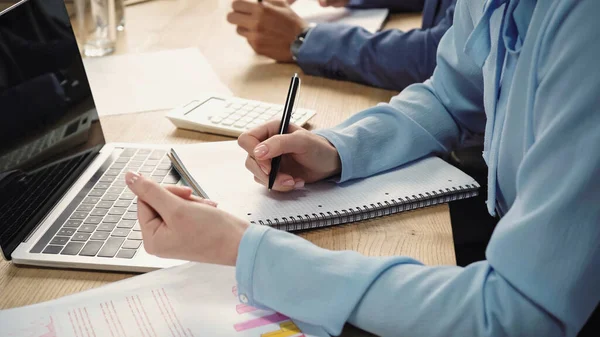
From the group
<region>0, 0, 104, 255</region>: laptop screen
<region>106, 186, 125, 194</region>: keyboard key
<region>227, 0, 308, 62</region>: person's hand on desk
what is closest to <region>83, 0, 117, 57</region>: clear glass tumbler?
<region>227, 0, 308, 62</region>: person's hand on desk

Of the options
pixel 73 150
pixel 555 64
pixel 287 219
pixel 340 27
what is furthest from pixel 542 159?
pixel 340 27

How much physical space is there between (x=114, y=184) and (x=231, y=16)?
70cm

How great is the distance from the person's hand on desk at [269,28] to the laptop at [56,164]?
52cm

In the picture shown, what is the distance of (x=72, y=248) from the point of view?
0.75m

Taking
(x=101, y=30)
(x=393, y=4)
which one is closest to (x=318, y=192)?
(x=101, y=30)

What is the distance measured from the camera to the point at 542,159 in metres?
0.58

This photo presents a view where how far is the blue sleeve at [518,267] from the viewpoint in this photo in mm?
566

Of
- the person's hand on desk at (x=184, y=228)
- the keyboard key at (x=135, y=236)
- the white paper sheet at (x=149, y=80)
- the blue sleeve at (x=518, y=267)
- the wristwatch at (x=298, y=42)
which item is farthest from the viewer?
the wristwatch at (x=298, y=42)

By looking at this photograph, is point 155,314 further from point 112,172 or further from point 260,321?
point 112,172

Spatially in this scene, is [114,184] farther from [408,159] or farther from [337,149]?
[408,159]

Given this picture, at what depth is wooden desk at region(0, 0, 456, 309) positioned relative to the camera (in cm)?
72

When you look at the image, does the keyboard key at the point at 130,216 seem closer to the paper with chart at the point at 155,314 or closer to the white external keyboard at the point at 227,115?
the paper with chart at the point at 155,314

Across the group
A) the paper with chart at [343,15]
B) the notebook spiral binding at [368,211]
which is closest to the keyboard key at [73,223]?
the notebook spiral binding at [368,211]

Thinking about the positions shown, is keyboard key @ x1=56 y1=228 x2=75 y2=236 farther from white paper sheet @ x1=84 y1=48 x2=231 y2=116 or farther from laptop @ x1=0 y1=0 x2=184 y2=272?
white paper sheet @ x1=84 y1=48 x2=231 y2=116
